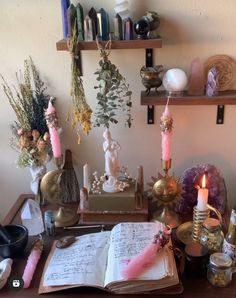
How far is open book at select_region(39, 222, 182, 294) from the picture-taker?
89 cm

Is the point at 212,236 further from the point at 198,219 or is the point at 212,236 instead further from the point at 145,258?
the point at 145,258

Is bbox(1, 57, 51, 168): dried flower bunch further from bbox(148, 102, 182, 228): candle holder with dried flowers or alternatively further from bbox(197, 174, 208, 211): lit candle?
bbox(197, 174, 208, 211): lit candle

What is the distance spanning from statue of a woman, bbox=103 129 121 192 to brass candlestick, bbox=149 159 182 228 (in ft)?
0.45

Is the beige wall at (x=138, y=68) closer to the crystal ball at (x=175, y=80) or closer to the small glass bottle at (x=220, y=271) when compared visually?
the crystal ball at (x=175, y=80)

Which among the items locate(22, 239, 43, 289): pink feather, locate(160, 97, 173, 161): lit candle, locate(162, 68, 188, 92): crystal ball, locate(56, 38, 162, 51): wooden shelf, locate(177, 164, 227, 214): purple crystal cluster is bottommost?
locate(22, 239, 43, 289): pink feather

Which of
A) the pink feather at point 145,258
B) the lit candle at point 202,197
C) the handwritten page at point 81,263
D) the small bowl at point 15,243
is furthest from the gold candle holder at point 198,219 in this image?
the small bowl at point 15,243

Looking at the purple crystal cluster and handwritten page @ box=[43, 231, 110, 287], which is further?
the purple crystal cluster

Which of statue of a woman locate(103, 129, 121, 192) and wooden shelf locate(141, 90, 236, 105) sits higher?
wooden shelf locate(141, 90, 236, 105)

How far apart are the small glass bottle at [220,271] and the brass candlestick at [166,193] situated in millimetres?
247

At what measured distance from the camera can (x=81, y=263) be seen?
957 millimetres

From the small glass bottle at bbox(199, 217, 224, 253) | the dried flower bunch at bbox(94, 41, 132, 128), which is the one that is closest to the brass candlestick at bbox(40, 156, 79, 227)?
the dried flower bunch at bbox(94, 41, 132, 128)

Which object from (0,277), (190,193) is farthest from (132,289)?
(190,193)

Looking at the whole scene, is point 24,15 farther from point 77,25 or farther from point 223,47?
point 223,47

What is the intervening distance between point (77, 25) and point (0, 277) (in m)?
0.78
